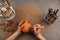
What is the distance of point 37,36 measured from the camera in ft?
5.52

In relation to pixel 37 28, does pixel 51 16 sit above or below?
above

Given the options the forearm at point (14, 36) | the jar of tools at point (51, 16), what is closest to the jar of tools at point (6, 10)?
the forearm at point (14, 36)

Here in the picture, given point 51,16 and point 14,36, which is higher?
point 51,16

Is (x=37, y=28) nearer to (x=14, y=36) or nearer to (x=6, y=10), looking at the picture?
(x=14, y=36)

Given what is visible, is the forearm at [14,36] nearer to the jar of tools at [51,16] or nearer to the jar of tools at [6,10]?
the jar of tools at [6,10]

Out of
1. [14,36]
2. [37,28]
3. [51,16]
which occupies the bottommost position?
[14,36]

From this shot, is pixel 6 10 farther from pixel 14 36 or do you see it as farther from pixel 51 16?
pixel 51 16

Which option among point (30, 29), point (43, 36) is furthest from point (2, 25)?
point (43, 36)

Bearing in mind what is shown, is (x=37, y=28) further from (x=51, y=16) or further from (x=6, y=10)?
(x=6, y=10)

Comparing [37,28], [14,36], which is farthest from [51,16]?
[14,36]

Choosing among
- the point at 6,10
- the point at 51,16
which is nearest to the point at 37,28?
the point at 51,16

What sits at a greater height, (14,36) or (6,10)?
(6,10)

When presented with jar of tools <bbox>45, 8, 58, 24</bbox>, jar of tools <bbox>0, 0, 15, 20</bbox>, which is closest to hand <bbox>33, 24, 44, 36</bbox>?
jar of tools <bbox>45, 8, 58, 24</bbox>

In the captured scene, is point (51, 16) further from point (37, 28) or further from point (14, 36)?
point (14, 36)
